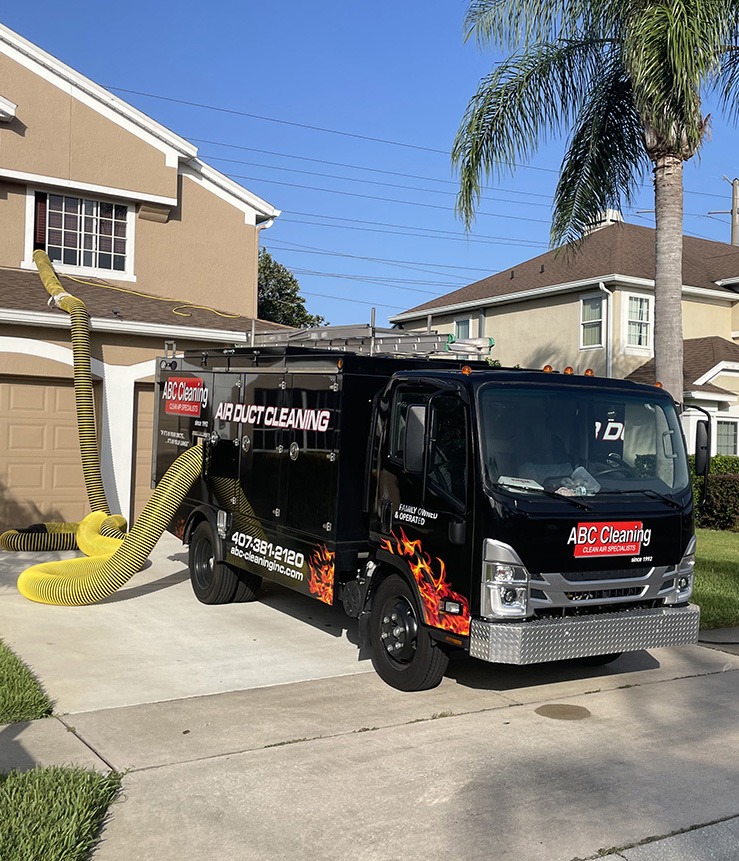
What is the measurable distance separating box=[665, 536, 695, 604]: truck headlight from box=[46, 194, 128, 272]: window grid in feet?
39.1

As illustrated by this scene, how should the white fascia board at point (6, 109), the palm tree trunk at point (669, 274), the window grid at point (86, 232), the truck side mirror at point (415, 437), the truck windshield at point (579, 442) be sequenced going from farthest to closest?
1. the window grid at point (86, 232)
2. the white fascia board at point (6, 109)
3. the palm tree trunk at point (669, 274)
4. the truck side mirror at point (415, 437)
5. the truck windshield at point (579, 442)

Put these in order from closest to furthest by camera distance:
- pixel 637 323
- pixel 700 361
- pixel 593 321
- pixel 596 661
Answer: pixel 596 661 → pixel 700 361 → pixel 637 323 → pixel 593 321

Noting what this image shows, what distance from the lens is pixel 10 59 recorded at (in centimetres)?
1492

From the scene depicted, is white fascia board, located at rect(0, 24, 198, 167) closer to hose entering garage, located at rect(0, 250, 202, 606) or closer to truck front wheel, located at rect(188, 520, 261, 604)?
hose entering garage, located at rect(0, 250, 202, 606)

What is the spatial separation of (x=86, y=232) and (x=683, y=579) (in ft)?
39.9

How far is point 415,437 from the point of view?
688cm

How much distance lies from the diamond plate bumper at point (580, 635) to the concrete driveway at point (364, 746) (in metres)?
0.52

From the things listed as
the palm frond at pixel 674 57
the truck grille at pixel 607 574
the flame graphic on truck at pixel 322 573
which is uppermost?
the palm frond at pixel 674 57

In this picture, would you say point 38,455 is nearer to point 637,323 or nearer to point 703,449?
point 703,449

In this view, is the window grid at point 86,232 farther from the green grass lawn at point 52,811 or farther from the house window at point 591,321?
the house window at point 591,321

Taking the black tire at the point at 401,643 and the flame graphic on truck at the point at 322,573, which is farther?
the flame graphic on truck at the point at 322,573

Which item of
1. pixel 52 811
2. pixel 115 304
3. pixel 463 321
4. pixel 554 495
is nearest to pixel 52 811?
pixel 52 811

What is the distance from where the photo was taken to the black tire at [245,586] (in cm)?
996

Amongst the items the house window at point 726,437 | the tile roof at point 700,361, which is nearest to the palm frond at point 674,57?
the tile roof at point 700,361
